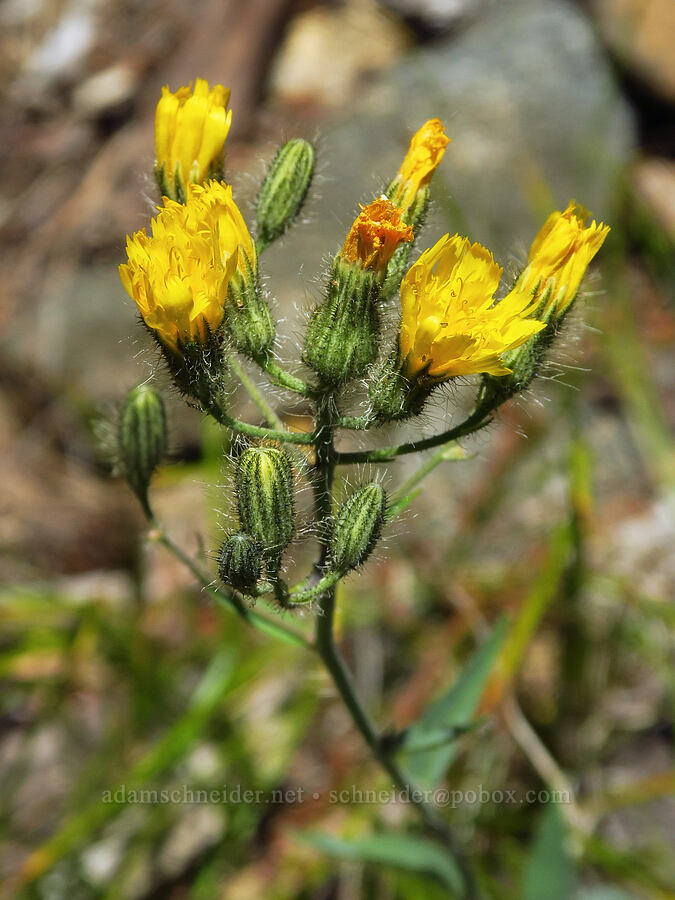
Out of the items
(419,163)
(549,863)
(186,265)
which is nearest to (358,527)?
(186,265)

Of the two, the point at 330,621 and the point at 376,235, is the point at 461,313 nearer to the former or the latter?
the point at 376,235

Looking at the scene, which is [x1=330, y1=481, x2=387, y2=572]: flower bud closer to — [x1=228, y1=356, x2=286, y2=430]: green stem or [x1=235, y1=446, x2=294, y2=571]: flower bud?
[x1=235, y1=446, x2=294, y2=571]: flower bud

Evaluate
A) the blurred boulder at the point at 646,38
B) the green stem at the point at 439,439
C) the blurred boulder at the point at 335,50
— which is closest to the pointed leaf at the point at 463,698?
the green stem at the point at 439,439

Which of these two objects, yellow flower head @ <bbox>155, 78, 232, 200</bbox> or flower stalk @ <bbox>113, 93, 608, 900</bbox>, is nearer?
flower stalk @ <bbox>113, 93, 608, 900</bbox>

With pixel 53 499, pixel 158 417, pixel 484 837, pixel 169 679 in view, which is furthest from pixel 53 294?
pixel 484 837

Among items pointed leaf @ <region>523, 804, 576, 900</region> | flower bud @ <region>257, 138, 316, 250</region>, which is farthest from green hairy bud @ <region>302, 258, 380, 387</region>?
pointed leaf @ <region>523, 804, 576, 900</region>

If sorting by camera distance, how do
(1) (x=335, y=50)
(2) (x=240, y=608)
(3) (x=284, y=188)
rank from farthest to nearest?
(1) (x=335, y=50)
(3) (x=284, y=188)
(2) (x=240, y=608)

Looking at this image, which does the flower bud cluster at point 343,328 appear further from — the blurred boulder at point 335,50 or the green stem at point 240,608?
the blurred boulder at point 335,50
